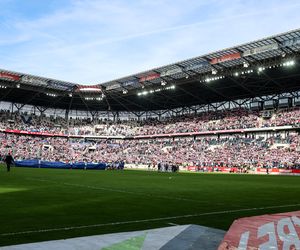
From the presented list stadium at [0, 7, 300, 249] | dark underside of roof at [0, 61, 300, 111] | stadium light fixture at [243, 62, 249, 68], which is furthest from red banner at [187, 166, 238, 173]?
stadium light fixture at [243, 62, 249, 68]

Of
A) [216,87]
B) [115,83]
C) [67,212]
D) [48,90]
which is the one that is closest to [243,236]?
[67,212]

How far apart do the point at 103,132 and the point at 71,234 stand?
85.4 m

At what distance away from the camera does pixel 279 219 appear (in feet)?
27.9

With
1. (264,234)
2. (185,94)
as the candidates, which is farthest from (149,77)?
(264,234)

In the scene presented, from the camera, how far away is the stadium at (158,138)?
35.0 feet

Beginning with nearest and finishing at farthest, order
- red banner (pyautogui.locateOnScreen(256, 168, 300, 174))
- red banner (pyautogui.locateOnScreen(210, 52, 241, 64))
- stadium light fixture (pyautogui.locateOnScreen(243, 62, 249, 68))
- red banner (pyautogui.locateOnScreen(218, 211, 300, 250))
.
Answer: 1. red banner (pyautogui.locateOnScreen(218, 211, 300, 250))
2. red banner (pyautogui.locateOnScreen(210, 52, 241, 64))
3. stadium light fixture (pyautogui.locateOnScreen(243, 62, 249, 68))
4. red banner (pyautogui.locateOnScreen(256, 168, 300, 174))

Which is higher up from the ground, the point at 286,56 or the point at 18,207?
the point at 286,56

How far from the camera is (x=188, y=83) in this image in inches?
2504

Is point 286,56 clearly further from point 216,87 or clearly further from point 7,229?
point 7,229

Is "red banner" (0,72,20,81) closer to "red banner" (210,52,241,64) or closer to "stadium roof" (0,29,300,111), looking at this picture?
"stadium roof" (0,29,300,111)

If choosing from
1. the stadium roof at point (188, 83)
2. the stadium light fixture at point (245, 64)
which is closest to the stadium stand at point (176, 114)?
the stadium light fixture at point (245, 64)

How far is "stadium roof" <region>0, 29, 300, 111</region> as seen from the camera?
48.0 metres

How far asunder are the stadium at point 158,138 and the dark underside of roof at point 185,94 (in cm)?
24

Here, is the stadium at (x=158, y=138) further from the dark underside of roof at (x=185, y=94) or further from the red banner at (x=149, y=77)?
the red banner at (x=149, y=77)
